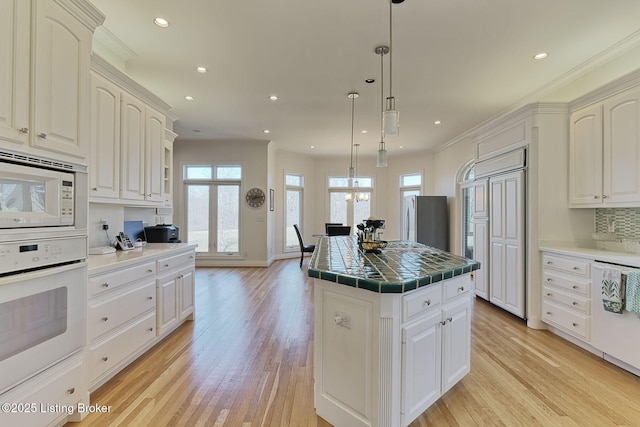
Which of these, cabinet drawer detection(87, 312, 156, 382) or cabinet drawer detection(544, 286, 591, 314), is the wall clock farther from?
cabinet drawer detection(544, 286, 591, 314)

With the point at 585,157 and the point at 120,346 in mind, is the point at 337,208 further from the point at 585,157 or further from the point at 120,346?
the point at 120,346

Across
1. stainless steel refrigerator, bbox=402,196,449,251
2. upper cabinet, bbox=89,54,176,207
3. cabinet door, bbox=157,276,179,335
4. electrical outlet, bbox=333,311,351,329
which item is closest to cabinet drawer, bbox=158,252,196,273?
cabinet door, bbox=157,276,179,335

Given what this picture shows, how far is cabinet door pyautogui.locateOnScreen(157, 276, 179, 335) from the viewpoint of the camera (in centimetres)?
282

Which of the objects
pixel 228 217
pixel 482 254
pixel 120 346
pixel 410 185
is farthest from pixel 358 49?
pixel 410 185

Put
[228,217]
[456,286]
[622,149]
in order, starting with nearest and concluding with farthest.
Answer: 1. [456,286]
2. [622,149]
3. [228,217]

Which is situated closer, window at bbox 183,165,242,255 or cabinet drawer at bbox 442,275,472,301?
cabinet drawer at bbox 442,275,472,301

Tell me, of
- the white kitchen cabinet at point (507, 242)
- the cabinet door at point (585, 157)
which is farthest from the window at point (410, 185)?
the cabinet door at point (585, 157)

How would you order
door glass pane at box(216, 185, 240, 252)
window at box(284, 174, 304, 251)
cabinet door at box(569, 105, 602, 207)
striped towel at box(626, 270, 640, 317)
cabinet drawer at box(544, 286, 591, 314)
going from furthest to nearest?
window at box(284, 174, 304, 251), door glass pane at box(216, 185, 240, 252), cabinet door at box(569, 105, 602, 207), cabinet drawer at box(544, 286, 591, 314), striped towel at box(626, 270, 640, 317)

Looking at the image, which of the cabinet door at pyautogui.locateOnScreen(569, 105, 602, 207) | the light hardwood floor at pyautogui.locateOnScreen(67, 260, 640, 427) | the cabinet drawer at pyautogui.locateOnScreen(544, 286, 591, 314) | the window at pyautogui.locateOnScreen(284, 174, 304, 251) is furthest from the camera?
the window at pyautogui.locateOnScreen(284, 174, 304, 251)

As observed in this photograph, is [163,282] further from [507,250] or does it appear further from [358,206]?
[358,206]

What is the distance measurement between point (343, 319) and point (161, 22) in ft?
9.53

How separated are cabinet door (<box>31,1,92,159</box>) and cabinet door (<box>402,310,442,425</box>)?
2.21 meters

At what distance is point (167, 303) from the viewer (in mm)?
2941

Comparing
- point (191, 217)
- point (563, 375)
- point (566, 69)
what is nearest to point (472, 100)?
point (566, 69)
